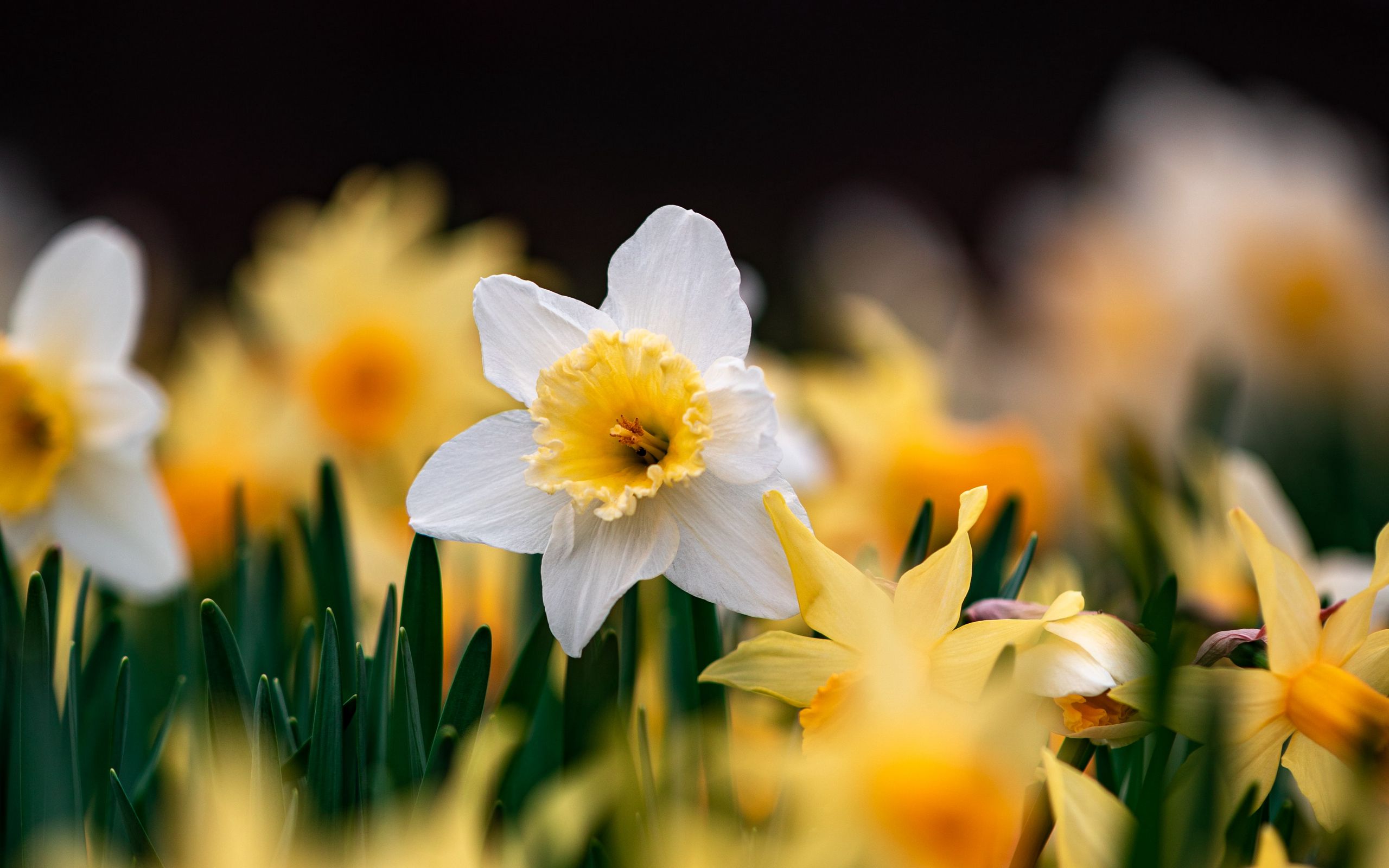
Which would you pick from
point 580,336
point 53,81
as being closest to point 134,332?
point 580,336

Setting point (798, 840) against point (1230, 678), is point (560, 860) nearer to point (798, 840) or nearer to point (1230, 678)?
point (798, 840)

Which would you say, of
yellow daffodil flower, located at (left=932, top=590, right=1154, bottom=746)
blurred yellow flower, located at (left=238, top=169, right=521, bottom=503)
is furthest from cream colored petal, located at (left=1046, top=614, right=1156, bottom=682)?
blurred yellow flower, located at (left=238, top=169, right=521, bottom=503)

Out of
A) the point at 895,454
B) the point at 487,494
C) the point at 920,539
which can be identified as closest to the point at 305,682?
the point at 487,494

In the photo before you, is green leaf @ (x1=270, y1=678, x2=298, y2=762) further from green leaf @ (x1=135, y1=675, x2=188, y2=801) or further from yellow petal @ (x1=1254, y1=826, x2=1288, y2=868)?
yellow petal @ (x1=1254, y1=826, x2=1288, y2=868)

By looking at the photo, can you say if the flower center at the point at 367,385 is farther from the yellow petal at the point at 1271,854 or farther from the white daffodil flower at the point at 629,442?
the yellow petal at the point at 1271,854

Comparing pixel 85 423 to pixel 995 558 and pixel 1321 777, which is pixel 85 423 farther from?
pixel 1321 777
